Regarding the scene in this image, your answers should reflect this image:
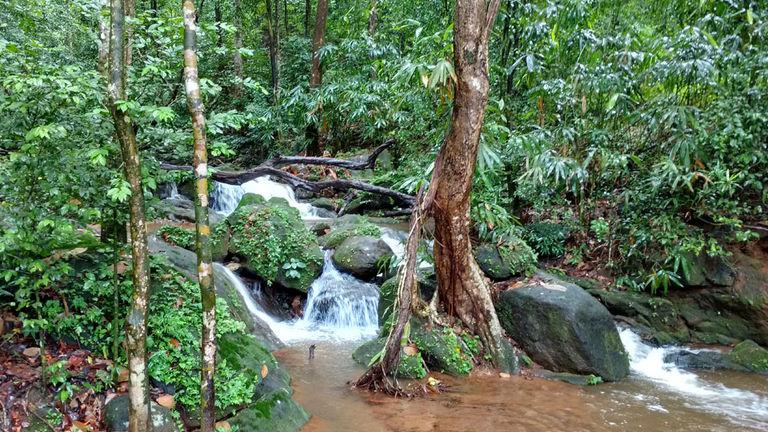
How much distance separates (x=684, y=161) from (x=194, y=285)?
709cm

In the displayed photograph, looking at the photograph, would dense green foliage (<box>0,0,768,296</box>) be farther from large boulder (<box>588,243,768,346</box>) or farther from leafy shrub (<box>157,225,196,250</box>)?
leafy shrub (<box>157,225,196,250</box>)

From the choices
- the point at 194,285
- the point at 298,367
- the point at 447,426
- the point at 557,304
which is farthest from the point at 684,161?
the point at 194,285

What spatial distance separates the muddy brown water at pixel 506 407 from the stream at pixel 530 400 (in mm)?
10

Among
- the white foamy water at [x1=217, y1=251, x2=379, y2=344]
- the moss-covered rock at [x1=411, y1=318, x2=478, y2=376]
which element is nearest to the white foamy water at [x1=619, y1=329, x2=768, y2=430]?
the moss-covered rock at [x1=411, y1=318, x2=478, y2=376]

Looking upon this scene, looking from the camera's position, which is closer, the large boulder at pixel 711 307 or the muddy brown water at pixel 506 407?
the muddy brown water at pixel 506 407

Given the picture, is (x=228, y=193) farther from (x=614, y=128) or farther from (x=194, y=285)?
(x=614, y=128)

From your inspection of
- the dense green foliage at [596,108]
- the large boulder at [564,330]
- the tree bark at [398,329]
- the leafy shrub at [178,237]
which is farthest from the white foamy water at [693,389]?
the leafy shrub at [178,237]

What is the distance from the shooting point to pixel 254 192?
44.8 feet

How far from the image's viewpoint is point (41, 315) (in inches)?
172

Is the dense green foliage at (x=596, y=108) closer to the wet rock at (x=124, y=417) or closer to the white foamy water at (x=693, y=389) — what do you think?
the white foamy water at (x=693, y=389)

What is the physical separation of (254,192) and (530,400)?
976 centimetres

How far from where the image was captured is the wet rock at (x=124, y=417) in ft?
13.4

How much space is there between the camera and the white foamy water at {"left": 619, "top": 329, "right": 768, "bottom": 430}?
5738mm

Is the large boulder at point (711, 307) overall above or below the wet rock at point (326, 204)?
below
